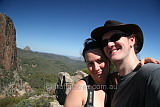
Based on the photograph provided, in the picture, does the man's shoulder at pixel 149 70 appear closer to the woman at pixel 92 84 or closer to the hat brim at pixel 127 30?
the hat brim at pixel 127 30

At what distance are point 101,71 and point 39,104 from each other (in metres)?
10.8

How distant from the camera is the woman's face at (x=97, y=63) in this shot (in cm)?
217

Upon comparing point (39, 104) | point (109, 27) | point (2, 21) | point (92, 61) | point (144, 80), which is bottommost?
point (39, 104)

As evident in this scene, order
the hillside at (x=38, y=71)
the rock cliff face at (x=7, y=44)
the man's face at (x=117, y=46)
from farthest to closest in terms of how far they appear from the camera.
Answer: the hillside at (x=38, y=71) < the rock cliff face at (x=7, y=44) < the man's face at (x=117, y=46)

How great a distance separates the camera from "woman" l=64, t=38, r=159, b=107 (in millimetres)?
1922

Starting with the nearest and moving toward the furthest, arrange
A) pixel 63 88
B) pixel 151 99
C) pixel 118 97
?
1. pixel 151 99
2. pixel 118 97
3. pixel 63 88

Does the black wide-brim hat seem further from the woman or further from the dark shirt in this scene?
the dark shirt

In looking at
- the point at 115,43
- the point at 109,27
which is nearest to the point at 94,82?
the point at 115,43

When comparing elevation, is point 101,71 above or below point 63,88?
above

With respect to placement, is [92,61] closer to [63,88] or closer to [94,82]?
[94,82]

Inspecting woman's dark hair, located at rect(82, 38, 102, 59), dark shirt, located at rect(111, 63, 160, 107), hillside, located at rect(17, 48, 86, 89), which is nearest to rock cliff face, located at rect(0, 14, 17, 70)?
hillside, located at rect(17, 48, 86, 89)

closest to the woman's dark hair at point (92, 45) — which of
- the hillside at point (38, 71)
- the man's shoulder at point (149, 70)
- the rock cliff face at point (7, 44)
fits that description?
the man's shoulder at point (149, 70)

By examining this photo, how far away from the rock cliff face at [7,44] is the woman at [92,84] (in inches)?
1832

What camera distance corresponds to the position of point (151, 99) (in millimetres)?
957
